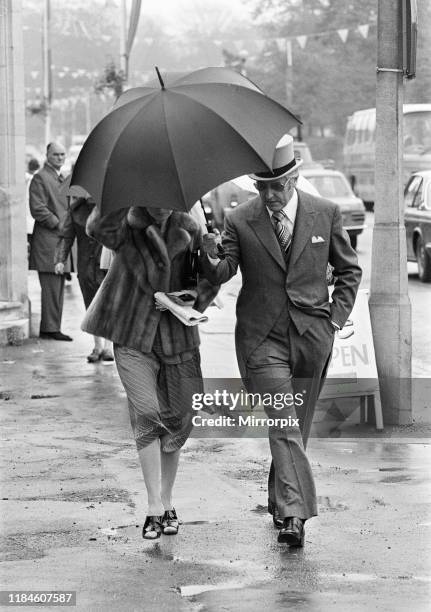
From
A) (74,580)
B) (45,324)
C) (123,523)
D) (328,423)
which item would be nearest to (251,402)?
(123,523)

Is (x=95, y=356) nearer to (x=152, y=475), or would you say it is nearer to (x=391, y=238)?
(x=391, y=238)

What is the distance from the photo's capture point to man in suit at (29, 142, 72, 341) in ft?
44.0

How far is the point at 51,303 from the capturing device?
1337 centimetres

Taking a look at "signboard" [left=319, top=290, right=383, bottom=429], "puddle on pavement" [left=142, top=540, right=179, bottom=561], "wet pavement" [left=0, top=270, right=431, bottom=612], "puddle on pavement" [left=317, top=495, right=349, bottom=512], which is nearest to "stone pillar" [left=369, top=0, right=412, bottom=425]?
"signboard" [left=319, top=290, right=383, bottom=429]

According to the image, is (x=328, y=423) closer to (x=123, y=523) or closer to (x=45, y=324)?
(x=123, y=523)

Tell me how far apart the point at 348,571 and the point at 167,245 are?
1.68 m

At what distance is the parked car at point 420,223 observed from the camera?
829 inches

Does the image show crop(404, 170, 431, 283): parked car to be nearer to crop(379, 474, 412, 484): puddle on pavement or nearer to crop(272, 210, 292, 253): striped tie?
crop(379, 474, 412, 484): puddle on pavement

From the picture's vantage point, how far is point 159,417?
618 cm

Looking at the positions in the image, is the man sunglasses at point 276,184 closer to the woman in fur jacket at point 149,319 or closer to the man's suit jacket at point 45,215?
the woman in fur jacket at point 149,319

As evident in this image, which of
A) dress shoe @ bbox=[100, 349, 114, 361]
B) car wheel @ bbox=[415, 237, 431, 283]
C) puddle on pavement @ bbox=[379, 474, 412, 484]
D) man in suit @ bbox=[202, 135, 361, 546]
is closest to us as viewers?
man in suit @ bbox=[202, 135, 361, 546]

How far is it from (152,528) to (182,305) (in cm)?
104

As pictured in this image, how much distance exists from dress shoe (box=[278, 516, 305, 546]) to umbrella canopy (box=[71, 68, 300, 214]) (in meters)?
1.52

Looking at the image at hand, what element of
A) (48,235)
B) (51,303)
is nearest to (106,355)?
(51,303)
